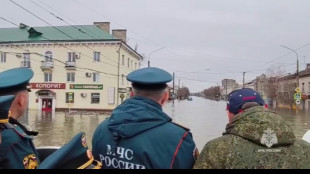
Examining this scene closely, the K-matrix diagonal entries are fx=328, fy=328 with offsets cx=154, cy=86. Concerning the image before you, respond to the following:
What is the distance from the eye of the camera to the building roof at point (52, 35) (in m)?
42.3

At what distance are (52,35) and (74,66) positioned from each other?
624 cm

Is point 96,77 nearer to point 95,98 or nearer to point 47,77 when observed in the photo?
point 95,98

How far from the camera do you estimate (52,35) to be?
1752 inches

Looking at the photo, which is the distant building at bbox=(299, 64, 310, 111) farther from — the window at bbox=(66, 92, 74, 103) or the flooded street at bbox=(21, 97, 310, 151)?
the window at bbox=(66, 92, 74, 103)

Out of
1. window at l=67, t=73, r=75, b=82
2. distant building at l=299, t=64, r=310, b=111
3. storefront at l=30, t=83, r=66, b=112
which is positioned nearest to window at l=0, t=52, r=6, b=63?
storefront at l=30, t=83, r=66, b=112

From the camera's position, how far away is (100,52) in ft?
137

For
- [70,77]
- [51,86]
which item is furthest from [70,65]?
[51,86]

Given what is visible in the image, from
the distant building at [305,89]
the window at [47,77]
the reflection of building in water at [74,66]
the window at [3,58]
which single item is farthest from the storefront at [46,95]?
the distant building at [305,89]

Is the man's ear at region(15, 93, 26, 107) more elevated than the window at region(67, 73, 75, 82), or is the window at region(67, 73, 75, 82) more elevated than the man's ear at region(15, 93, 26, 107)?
the window at region(67, 73, 75, 82)

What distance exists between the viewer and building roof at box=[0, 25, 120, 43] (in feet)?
139

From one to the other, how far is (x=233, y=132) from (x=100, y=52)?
40.9 metres

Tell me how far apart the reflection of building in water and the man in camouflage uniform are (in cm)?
3844

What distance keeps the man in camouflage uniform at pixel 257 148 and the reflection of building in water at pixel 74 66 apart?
38.4m

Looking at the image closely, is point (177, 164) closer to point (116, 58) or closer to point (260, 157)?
point (260, 157)
